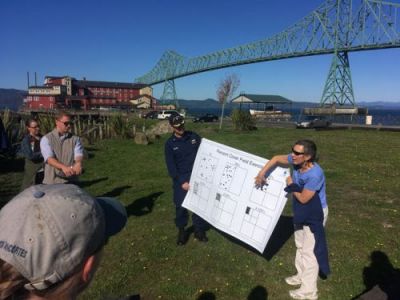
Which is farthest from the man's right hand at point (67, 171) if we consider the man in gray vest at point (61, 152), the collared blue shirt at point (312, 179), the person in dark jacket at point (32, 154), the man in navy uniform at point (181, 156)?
the collared blue shirt at point (312, 179)

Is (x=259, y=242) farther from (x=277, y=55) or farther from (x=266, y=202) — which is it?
(x=277, y=55)

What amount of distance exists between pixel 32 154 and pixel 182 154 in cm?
281

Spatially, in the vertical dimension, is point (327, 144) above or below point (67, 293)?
below

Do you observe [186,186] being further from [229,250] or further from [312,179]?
[312,179]

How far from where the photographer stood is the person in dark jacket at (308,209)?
4492 millimetres

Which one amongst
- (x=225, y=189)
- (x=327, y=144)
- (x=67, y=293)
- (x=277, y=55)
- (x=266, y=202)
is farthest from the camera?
(x=277, y=55)

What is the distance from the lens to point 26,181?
7125 mm

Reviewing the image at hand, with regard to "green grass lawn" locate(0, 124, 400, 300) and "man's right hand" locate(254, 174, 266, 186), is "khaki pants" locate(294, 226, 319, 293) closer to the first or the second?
"green grass lawn" locate(0, 124, 400, 300)

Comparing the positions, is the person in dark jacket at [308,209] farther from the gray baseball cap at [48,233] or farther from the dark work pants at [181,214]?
the gray baseball cap at [48,233]

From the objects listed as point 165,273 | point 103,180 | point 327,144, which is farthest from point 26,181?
point 327,144

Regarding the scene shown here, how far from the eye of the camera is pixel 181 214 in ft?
22.1

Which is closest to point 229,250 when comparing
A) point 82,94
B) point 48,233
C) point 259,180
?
point 259,180

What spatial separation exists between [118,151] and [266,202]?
52.0 feet

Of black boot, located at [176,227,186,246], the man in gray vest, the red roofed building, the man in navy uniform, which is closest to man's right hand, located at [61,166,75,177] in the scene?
the man in gray vest
